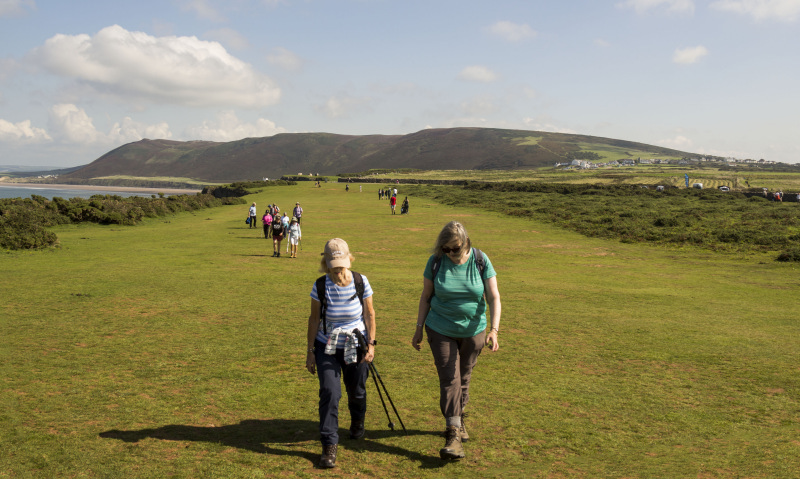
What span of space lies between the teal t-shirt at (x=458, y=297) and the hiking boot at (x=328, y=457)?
148 centimetres

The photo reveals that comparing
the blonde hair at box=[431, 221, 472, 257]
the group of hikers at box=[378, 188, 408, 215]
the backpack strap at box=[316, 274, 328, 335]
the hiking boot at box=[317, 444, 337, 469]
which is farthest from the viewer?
the group of hikers at box=[378, 188, 408, 215]

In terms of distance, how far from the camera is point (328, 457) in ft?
16.6

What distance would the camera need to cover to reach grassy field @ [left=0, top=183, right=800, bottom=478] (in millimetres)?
5242

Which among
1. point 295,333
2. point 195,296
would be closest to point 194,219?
point 195,296

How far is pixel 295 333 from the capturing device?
10.3 m

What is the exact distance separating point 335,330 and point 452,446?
5.10ft

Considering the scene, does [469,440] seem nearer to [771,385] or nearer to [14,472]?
[14,472]

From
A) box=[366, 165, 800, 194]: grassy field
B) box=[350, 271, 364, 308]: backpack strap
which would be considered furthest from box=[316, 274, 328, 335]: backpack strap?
box=[366, 165, 800, 194]: grassy field

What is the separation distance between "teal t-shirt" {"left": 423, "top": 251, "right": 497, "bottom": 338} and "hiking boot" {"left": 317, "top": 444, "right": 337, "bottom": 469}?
1.48 meters

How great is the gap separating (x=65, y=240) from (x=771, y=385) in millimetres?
27163

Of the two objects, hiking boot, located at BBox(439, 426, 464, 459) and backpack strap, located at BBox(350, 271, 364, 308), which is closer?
hiking boot, located at BBox(439, 426, 464, 459)

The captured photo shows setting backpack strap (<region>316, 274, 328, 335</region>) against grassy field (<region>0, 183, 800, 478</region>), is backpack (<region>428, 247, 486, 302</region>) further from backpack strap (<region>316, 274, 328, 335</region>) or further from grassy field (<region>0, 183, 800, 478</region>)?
grassy field (<region>0, 183, 800, 478</region>)

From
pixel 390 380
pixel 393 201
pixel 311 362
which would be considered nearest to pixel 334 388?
pixel 311 362

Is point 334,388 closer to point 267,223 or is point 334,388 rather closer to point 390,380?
point 390,380
